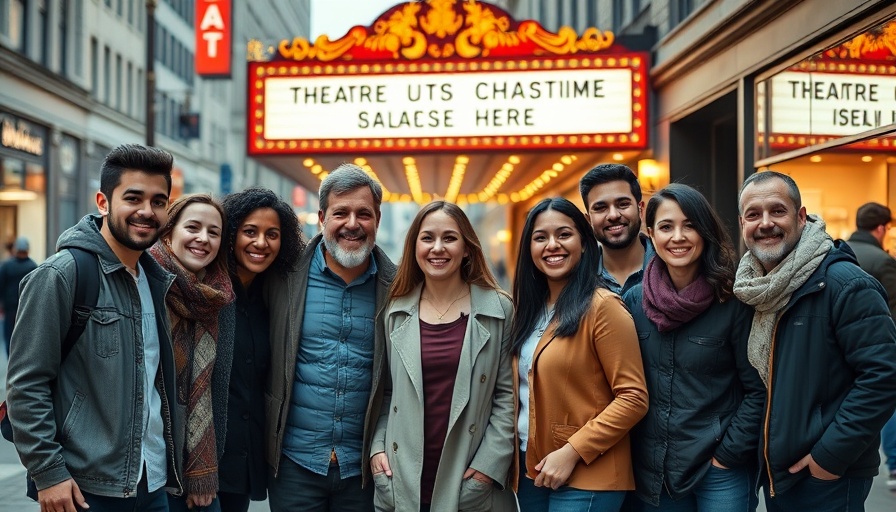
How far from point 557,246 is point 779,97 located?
5.95 metres

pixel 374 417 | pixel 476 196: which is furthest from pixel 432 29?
pixel 476 196

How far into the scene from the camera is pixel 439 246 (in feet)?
12.8

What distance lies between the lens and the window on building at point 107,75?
29.1 m

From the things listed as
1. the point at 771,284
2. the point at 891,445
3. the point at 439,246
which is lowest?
the point at 891,445

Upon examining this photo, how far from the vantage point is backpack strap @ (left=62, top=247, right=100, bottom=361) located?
3359 mm

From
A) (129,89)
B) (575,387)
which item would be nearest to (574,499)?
(575,387)

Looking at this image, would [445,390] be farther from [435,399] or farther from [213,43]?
[213,43]

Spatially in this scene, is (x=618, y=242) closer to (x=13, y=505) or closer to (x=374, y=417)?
(x=374, y=417)

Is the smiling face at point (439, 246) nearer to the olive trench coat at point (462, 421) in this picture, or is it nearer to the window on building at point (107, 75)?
the olive trench coat at point (462, 421)

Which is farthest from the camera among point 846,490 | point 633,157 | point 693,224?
point 633,157

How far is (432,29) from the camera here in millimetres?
11547

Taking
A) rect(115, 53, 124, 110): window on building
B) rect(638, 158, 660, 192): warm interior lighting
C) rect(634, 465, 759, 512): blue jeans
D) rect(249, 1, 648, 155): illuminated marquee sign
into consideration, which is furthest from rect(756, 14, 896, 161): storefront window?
rect(115, 53, 124, 110): window on building

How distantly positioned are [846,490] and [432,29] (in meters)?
9.16

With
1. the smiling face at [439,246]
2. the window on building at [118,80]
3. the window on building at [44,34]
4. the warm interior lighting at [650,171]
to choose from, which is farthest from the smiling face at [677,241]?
the window on building at [118,80]
